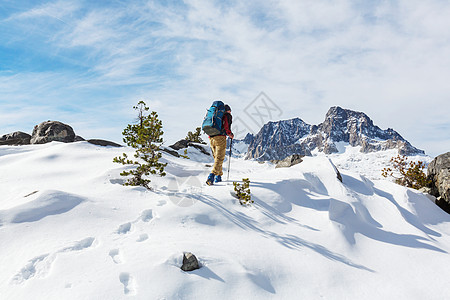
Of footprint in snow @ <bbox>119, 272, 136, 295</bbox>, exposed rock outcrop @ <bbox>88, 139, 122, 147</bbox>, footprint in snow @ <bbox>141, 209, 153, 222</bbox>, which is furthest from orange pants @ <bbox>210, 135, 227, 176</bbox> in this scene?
exposed rock outcrop @ <bbox>88, 139, 122, 147</bbox>

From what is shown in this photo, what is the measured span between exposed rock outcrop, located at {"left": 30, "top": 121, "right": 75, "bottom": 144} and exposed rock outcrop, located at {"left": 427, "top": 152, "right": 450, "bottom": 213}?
26.9m

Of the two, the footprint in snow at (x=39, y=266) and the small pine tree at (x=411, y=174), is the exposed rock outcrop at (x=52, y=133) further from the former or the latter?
the small pine tree at (x=411, y=174)

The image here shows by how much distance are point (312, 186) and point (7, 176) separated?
10588mm

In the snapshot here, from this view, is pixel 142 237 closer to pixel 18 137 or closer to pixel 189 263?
pixel 189 263

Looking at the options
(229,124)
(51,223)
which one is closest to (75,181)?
(51,223)

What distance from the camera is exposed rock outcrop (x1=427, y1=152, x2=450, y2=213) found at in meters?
9.23

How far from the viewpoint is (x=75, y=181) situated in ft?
26.1

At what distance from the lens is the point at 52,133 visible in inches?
894

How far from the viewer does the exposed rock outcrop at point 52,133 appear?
22302mm

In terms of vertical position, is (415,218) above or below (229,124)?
below

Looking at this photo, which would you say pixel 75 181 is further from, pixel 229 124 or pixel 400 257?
pixel 400 257

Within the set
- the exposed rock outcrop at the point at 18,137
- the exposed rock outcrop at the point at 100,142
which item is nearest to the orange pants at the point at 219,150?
the exposed rock outcrop at the point at 100,142

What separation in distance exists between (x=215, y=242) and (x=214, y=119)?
4210 mm

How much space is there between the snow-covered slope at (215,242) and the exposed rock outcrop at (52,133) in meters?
16.6
